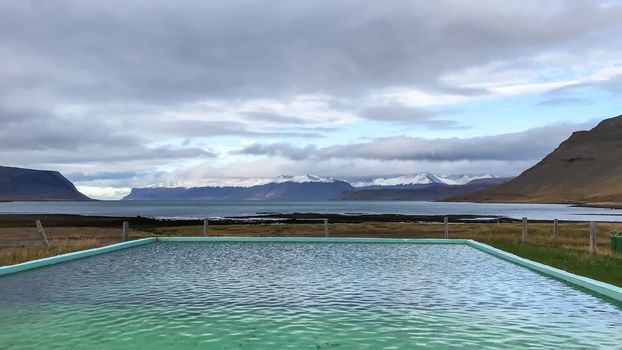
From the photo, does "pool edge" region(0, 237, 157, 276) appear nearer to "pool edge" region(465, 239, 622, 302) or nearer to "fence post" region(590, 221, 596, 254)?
"pool edge" region(465, 239, 622, 302)

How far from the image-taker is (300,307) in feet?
47.4

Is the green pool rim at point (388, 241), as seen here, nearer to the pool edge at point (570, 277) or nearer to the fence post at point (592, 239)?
the pool edge at point (570, 277)

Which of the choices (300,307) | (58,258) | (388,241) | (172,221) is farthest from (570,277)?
(172,221)

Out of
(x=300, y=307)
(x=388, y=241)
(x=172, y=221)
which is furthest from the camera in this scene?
(x=172, y=221)

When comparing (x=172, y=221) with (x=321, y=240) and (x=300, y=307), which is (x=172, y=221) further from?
(x=300, y=307)

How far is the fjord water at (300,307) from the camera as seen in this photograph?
1127cm

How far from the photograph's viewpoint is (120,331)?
1193 centimetres

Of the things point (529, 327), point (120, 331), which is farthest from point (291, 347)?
point (529, 327)

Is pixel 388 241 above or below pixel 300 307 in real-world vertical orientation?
above

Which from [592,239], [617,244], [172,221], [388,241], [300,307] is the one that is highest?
[592,239]

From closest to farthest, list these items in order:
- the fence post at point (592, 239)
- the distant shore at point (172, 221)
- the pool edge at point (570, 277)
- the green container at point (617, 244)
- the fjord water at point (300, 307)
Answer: the fjord water at point (300, 307) < the pool edge at point (570, 277) < the green container at point (617, 244) < the fence post at point (592, 239) < the distant shore at point (172, 221)

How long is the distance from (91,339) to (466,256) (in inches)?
768

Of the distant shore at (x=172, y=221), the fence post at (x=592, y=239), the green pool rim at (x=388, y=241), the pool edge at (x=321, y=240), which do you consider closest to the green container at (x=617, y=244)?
the fence post at (x=592, y=239)

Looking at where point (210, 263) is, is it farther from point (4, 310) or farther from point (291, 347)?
point (291, 347)
